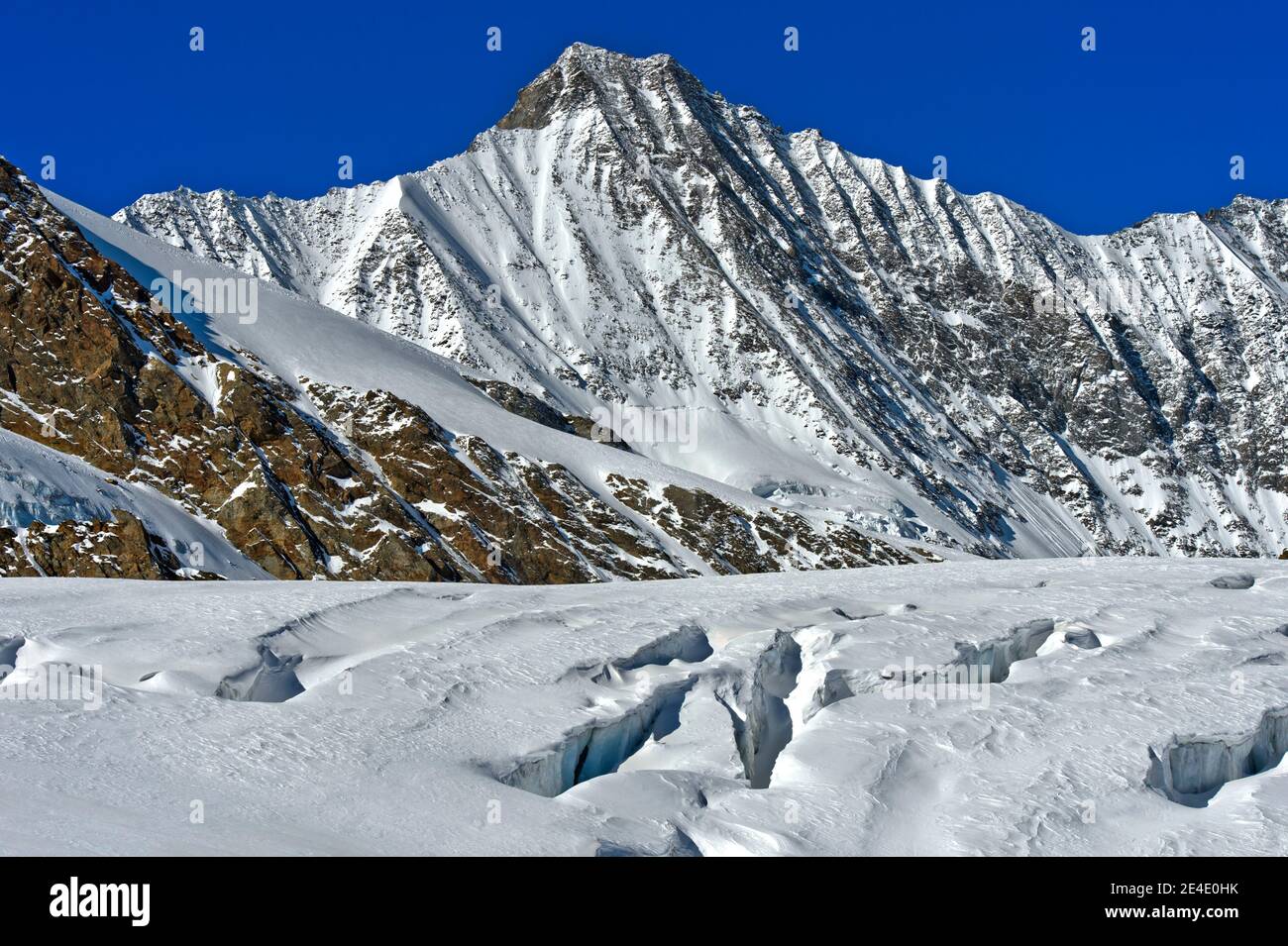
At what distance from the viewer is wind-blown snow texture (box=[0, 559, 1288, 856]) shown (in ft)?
57.9

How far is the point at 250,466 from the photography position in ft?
261

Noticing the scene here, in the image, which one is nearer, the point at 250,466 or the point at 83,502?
the point at 83,502

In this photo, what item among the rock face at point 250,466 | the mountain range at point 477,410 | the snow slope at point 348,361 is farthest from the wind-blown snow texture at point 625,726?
the snow slope at point 348,361

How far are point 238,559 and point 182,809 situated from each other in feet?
180

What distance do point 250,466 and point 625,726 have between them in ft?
205

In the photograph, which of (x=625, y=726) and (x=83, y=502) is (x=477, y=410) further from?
(x=625, y=726)

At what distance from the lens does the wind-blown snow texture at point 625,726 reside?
17656 millimetres

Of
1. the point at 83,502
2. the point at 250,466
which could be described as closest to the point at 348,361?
the point at 250,466

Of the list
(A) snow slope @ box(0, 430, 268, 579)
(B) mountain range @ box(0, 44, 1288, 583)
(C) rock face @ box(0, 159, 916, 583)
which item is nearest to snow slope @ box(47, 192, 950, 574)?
(B) mountain range @ box(0, 44, 1288, 583)

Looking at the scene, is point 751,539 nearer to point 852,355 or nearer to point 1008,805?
point 1008,805

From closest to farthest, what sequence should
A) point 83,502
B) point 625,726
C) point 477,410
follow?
point 625,726 → point 83,502 → point 477,410

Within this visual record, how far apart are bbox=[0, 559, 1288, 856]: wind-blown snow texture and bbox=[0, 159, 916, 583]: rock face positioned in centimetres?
4198

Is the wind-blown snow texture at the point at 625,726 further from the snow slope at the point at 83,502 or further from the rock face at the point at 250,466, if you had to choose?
the rock face at the point at 250,466

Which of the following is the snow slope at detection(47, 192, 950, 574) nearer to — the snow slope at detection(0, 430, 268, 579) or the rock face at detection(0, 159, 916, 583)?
the rock face at detection(0, 159, 916, 583)
